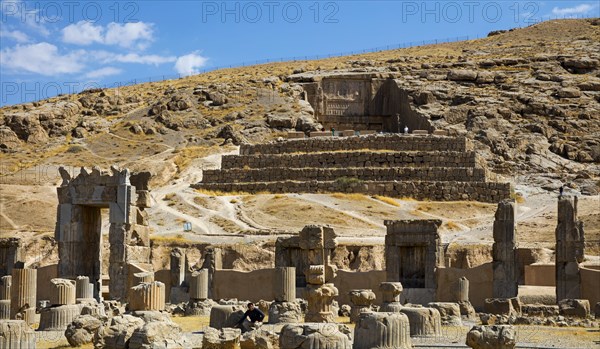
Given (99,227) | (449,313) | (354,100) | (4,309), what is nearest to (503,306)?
(449,313)

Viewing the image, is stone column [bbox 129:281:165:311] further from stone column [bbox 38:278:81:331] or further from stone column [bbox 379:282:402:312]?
stone column [bbox 379:282:402:312]

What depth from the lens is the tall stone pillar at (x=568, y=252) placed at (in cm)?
2547

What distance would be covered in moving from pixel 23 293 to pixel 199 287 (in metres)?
5.00

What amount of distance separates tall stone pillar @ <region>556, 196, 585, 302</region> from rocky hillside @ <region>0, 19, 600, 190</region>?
87.0 feet

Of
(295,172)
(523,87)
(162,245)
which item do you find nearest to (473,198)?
(295,172)

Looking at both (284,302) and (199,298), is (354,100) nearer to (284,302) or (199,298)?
(199,298)

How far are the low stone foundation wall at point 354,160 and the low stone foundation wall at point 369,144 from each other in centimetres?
119

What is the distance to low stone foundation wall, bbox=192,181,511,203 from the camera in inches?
1985

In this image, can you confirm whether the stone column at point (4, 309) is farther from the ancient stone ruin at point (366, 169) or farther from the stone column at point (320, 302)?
the ancient stone ruin at point (366, 169)

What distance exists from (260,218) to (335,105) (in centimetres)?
3369

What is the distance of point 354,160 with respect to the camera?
55938mm

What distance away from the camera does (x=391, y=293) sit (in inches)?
840

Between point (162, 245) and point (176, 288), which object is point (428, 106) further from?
point (176, 288)

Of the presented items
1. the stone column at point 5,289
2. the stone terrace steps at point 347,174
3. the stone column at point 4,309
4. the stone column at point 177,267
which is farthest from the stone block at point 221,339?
the stone terrace steps at point 347,174
